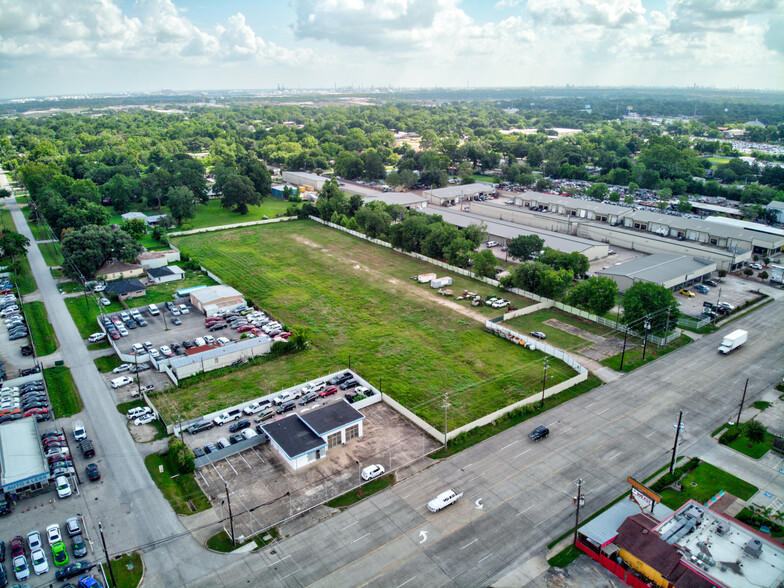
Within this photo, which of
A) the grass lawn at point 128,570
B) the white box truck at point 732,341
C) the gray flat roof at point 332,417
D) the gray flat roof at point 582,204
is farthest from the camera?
the gray flat roof at point 582,204

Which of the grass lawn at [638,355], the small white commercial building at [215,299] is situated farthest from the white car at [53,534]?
the grass lawn at [638,355]

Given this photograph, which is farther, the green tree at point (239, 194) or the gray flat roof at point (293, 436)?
the green tree at point (239, 194)

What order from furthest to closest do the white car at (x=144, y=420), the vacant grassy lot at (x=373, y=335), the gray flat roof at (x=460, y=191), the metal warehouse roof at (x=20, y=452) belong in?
the gray flat roof at (x=460, y=191), the vacant grassy lot at (x=373, y=335), the white car at (x=144, y=420), the metal warehouse roof at (x=20, y=452)

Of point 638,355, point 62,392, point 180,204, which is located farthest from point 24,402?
point 180,204

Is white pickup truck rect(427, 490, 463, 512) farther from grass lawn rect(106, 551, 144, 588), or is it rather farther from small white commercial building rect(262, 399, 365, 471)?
grass lawn rect(106, 551, 144, 588)

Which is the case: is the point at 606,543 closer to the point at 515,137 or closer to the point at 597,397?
the point at 597,397

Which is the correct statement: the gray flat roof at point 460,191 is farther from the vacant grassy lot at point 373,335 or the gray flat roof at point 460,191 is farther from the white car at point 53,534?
the white car at point 53,534

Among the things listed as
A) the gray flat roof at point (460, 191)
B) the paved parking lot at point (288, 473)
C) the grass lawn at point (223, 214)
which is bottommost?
the paved parking lot at point (288, 473)

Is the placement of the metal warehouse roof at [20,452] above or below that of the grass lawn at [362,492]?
above

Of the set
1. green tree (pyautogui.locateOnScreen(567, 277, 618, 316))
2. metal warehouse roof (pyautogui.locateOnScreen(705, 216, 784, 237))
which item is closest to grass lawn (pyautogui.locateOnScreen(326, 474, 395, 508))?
green tree (pyautogui.locateOnScreen(567, 277, 618, 316))
